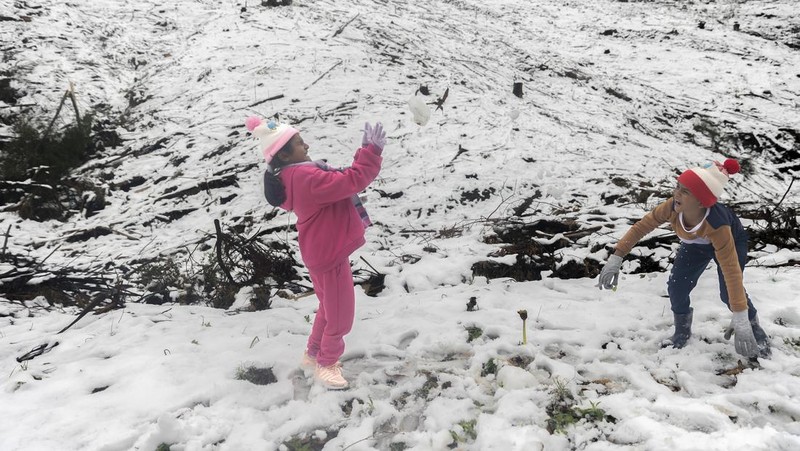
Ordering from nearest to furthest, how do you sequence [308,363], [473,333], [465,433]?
[465,433]
[308,363]
[473,333]

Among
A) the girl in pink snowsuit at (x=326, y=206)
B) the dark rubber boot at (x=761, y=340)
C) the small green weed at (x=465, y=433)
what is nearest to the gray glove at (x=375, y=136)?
the girl in pink snowsuit at (x=326, y=206)

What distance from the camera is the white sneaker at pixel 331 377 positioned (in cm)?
301

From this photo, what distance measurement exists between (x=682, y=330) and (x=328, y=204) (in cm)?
264

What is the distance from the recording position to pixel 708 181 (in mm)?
2635

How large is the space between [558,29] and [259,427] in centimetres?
1439

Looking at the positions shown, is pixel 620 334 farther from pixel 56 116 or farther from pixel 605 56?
pixel 605 56

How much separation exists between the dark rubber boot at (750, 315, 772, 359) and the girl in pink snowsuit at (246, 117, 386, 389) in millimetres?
2721

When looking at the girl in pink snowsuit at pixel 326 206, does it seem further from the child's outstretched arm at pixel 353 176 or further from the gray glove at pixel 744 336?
the gray glove at pixel 744 336

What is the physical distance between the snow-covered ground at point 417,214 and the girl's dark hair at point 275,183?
4.26 feet

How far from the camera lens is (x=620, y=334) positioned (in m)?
3.49

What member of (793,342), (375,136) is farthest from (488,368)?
(793,342)

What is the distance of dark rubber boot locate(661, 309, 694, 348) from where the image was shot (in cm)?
320

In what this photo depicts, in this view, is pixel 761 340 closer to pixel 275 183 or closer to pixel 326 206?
pixel 326 206

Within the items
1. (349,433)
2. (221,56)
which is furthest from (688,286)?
(221,56)
